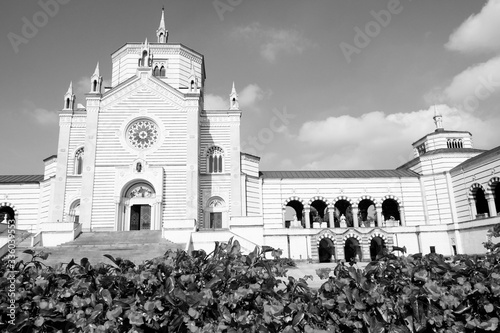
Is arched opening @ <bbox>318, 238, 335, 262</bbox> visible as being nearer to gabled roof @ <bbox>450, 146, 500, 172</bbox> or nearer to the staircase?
gabled roof @ <bbox>450, 146, 500, 172</bbox>

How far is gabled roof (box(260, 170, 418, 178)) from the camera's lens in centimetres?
3753

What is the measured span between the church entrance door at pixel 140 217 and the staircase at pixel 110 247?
342 cm

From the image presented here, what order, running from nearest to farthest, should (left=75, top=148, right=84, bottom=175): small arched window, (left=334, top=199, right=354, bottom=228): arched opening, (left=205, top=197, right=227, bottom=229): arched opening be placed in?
1. (left=205, top=197, right=227, bottom=229): arched opening
2. (left=75, top=148, right=84, bottom=175): small arched window
3. (left=334, top=199, right=354, bottom=228): arched opening

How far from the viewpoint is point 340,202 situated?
42.5m

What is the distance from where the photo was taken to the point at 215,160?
33.5 metres

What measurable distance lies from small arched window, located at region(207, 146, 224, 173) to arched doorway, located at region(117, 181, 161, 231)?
5.52 metres

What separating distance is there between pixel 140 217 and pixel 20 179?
551 inches

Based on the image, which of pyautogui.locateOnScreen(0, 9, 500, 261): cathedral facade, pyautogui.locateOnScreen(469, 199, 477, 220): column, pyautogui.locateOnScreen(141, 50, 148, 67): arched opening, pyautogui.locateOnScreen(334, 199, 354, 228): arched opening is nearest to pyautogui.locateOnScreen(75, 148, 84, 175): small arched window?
pyautogui.locateOnScreen(0, 9, 500, 261): cathedral facade

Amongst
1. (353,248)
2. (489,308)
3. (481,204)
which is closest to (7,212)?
(353,248)

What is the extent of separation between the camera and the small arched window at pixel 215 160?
3316 centimetres

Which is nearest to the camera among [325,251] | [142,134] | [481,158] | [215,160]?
[142,134]

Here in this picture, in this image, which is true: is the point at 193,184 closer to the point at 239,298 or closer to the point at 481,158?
the point at 481,158

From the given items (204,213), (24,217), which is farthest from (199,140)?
(24,217)

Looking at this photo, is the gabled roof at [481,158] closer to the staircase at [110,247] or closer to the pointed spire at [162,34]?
the staircase at [110,247]
